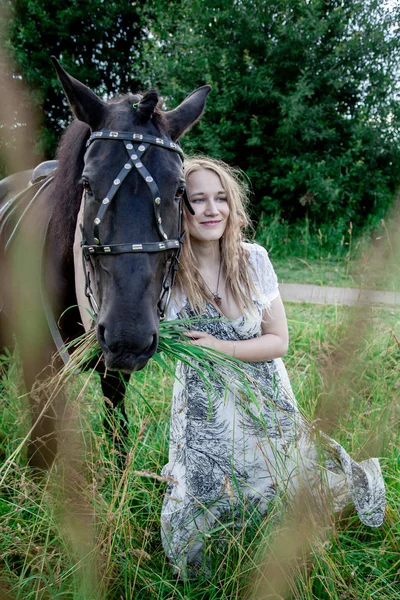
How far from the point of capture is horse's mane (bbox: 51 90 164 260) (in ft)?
6.57

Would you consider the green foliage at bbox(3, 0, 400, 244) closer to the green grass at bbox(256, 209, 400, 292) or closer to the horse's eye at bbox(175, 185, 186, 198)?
the green grass at bbox(256, 209, 400, 292)

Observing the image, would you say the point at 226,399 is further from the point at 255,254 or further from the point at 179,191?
the point at 179,191

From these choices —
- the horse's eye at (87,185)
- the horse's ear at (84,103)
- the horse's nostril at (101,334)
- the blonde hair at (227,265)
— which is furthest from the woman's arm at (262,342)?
the horse's ear at (84,103)

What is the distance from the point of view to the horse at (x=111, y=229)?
1527mm

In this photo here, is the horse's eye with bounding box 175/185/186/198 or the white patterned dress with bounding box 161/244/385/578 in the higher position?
the horse's eye with bounding box 175/185/186/198

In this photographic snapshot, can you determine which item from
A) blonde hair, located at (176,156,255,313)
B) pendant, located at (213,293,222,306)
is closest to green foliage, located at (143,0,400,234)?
blonde hair, located at (176,156,255,313)

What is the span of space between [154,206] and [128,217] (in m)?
0.11

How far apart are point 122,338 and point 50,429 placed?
1381 millimetres

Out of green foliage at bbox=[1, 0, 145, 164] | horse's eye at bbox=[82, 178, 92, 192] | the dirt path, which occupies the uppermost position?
green foliage at bbox=[1, 0, 145, 164]

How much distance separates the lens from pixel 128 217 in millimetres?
1606

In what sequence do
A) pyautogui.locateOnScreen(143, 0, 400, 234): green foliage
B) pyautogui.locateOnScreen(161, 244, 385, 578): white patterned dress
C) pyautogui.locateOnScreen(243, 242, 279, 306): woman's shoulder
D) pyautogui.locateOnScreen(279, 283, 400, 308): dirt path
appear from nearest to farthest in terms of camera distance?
pyautogui.locateOnScreen(161, 244, 385, 578): white patterned dress
pyautogui.locateOnScreen(243, 242, 279, 306): woman's shoulder
pyautogui.locateOnScreen(279, 283, 400, 308): dirt path
pyautogui.locateOnScreen(143, 0, 400, 234): green foliage

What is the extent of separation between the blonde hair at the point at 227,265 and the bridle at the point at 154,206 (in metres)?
0.22

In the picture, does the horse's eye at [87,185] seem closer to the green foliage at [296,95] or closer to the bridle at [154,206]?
the bridle at [154,206]

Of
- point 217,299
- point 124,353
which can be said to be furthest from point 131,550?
point 217,299
